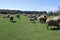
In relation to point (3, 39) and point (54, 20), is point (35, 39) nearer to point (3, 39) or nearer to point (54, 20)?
point (3, 39)

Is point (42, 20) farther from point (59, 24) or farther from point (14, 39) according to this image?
point (14, 39)

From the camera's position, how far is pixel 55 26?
29266 mm

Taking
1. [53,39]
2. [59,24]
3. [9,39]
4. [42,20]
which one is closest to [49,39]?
[53,39]

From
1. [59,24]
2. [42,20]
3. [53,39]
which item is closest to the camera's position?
[53,39]

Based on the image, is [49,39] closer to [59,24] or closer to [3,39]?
[3,39]

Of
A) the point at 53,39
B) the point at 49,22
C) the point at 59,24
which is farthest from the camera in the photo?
the point at 59,24

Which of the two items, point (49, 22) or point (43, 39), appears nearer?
point (43, 39)

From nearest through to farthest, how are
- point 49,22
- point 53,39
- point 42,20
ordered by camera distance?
point 53,39, point 49,22, point 42,20

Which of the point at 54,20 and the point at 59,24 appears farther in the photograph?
the point at 59,24

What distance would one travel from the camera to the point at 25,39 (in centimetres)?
1933

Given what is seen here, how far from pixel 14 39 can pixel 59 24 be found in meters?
11.5

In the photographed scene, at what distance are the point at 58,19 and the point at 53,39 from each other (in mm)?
9409

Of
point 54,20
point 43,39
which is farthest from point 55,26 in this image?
point 43,39

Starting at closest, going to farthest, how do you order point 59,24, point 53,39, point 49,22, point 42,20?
1. point 53,39
2. point 49,22
3. point 59,24
4. point 42,20
